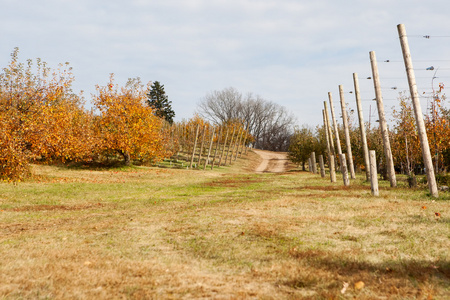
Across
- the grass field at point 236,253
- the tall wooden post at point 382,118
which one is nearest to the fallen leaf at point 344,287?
the grass field at point 236,253

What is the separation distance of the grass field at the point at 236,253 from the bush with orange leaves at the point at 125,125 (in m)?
25.0

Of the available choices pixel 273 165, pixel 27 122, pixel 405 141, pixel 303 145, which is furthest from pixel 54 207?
pixel 273 165

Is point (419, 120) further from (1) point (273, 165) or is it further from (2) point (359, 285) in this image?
(1) point (273, 165)

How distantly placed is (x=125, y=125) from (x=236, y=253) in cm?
3282

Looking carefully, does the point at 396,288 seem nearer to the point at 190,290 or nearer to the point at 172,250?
the point at 190,290

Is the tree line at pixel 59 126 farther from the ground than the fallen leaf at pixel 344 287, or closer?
farther from the ground

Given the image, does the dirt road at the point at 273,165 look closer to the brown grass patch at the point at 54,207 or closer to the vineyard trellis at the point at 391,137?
the vineyard trellis at the point at 391,137

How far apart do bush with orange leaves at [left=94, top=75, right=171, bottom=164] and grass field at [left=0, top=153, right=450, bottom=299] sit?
81.9 ft

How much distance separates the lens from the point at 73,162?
4231 centimetres

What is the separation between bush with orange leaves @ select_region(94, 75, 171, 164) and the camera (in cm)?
3769

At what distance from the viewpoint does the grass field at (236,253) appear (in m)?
5.13

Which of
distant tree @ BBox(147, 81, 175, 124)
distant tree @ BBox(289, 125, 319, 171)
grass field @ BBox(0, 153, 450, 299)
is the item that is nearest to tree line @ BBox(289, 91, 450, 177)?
distant tree @ BBox(289, 125, 319, 171)

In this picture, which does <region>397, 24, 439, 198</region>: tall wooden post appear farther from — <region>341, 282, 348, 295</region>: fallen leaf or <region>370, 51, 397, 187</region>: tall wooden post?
<region>341, 282, 348, 295</region>: fallen leaf

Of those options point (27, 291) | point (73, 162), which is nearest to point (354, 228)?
point (27, 291)
